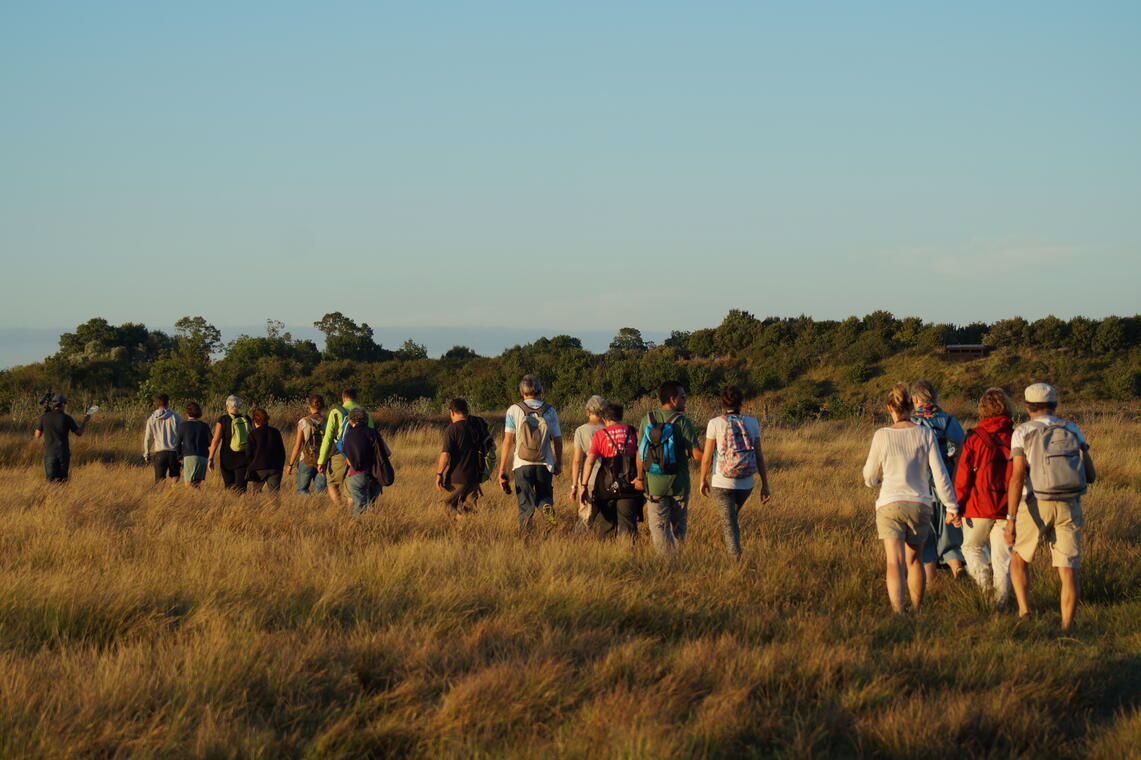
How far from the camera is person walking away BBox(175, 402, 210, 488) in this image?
1394cm

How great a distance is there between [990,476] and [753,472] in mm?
1923

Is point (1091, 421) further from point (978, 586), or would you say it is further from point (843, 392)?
point (843, 392)

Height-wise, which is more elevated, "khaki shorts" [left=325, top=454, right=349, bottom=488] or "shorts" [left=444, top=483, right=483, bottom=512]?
"khaki shorts" [left=325, top=454, right=349, bottom=488]

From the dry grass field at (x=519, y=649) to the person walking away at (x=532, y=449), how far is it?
0.49 metres

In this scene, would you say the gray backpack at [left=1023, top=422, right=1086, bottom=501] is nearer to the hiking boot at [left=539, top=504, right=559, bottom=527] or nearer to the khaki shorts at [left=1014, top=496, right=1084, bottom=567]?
the khaki shorts at [left=1014, top=496, right=1084, bottom=567]

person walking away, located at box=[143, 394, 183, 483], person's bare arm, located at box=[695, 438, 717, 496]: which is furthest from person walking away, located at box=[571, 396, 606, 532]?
person walking away, located at box=[143, 394, 183, 483]

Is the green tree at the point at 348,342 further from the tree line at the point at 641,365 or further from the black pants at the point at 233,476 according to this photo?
the black pants at the point at 233,476

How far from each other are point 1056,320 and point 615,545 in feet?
197

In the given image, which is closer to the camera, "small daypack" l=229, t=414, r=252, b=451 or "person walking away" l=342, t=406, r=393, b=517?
"person walking away" l=342, t=406, r=393, b=517

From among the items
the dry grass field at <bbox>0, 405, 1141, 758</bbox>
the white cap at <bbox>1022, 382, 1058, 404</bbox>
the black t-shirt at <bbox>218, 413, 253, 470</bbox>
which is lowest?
the dry grass field at <bbox>0, 405, 1141, 758</bbox>

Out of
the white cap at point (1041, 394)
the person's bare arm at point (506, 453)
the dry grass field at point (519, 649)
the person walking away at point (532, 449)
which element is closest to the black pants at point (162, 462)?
the dry grass field at point (519, 649)

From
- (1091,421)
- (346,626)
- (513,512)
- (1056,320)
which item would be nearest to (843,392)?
(1056,320)

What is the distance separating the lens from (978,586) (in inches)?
313

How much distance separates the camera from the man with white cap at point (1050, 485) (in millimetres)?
6852
